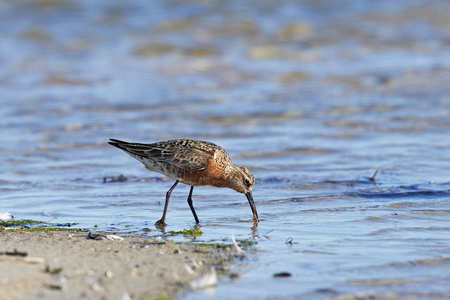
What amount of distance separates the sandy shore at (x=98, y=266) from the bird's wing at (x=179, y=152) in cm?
151

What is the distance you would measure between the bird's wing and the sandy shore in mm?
1513

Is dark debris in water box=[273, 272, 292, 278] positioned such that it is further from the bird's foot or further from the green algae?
the green algae

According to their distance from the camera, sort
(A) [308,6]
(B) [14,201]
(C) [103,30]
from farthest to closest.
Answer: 1. (A) [308,6]
2. (C) [103,30]
3. (B) [14,201]

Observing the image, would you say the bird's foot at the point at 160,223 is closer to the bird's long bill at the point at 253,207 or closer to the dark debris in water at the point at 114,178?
the bird's long bill at the point at 253,207

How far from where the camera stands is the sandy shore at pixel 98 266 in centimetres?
437

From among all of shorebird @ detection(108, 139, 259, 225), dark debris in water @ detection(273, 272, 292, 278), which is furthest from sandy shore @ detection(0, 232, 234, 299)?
shorebird @ detection(108, 139, 259, 225)

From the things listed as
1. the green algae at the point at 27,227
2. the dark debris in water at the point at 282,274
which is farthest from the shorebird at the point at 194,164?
the dark debris in water at the point at 282,274

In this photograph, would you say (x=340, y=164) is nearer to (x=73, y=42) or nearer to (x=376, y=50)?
(x=376, y=50)

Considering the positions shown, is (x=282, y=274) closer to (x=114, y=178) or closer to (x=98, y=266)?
(x=98, y=266)

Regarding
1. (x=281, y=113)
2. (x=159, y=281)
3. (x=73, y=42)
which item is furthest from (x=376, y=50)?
(x=159, y=281)

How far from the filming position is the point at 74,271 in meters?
4.75

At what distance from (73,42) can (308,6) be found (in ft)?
30.4

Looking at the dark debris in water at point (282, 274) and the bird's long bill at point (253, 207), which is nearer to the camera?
the dark debris in water at point (282, 274)

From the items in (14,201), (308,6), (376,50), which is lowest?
(14,201)
